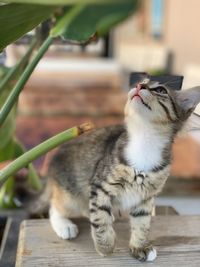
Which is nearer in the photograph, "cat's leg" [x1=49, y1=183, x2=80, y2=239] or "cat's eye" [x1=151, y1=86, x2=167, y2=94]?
"cat's eye" [x1=151, y1=86, x2=167, y2=94]

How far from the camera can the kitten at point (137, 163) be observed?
59cm

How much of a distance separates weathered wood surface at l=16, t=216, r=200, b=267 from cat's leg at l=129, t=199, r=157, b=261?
0.01 metres

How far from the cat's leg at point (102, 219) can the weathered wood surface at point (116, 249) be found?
3 cm

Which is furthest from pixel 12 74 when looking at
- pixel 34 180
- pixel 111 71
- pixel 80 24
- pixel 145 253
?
pixel 111 71

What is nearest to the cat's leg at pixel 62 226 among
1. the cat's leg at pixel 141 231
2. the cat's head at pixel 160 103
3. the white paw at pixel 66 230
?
the white paw at pixel 66 230

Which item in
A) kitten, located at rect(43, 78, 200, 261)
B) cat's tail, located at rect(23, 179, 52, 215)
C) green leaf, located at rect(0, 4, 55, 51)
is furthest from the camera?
cat's tail, located at rect(23, 179, 52, 215)

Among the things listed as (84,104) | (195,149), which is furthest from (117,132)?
(84,104)

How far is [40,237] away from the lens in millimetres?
700

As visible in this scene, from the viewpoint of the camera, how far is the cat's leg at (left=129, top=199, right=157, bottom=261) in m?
0.65

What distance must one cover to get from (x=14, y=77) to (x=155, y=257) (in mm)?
386

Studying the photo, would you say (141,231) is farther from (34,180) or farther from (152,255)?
(34,180)

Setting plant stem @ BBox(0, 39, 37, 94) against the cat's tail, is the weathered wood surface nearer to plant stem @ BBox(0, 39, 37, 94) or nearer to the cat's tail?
the cat's tail

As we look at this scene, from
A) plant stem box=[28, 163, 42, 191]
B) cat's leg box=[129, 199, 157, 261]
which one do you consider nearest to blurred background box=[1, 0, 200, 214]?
plant stem box=[28, 163, 42, 191]

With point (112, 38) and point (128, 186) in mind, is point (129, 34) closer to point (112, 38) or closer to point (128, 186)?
point (112, 38)
